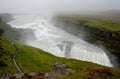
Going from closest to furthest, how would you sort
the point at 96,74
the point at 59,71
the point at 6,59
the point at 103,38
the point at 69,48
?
the point at 96,74 < the point at 59,71 < the point at 6,59 < the point at 69,48 < the point at 103,38

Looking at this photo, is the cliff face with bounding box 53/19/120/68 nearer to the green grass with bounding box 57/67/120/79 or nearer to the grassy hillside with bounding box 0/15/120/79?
the grassy hillside with bounding box 0/15/120/79

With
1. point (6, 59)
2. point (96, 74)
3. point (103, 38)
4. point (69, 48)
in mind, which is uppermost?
point (103, 38)

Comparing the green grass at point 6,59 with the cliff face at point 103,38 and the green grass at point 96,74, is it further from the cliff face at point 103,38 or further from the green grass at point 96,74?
the green grass at point 96,74

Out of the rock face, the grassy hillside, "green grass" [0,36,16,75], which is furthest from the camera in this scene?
the grassy hillside

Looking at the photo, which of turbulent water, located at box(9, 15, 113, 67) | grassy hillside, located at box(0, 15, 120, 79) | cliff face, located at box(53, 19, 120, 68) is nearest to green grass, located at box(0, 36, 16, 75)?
grassy hillside, located at box(0, 15, 120, 79)

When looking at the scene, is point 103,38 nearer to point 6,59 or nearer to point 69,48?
point 69,48

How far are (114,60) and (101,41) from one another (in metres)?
23.9

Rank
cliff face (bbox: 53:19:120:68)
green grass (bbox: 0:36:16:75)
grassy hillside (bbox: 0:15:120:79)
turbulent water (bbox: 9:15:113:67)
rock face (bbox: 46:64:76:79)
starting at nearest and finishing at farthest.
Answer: rock face (bbox: 46:64:76:79), green grass (bbox: 0:36:16:75), grassy hillside (bbox: 0:15:120:79), turbulent water (bbox: 9:15:113:67), cliff face (bbox: 53:19:120:68)

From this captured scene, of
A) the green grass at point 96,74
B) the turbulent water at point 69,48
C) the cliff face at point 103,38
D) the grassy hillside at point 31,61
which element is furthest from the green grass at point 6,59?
the green grass at point 96,74

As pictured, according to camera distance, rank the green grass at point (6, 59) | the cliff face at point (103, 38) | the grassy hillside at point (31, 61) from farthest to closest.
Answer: the cliff face at point (103, 38) → the grassy hillside at point (31, 61) → the green grass at point (6, 59)

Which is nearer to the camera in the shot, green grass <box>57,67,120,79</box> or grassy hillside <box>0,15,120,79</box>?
green grass <box>57,67,120,79</box>

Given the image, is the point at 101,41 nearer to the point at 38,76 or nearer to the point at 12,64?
the point at 12,64

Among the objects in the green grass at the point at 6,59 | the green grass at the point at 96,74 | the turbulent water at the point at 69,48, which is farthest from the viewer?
the turbulent water at the point at 69,48

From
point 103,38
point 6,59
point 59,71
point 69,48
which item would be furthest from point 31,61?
point 59,71
